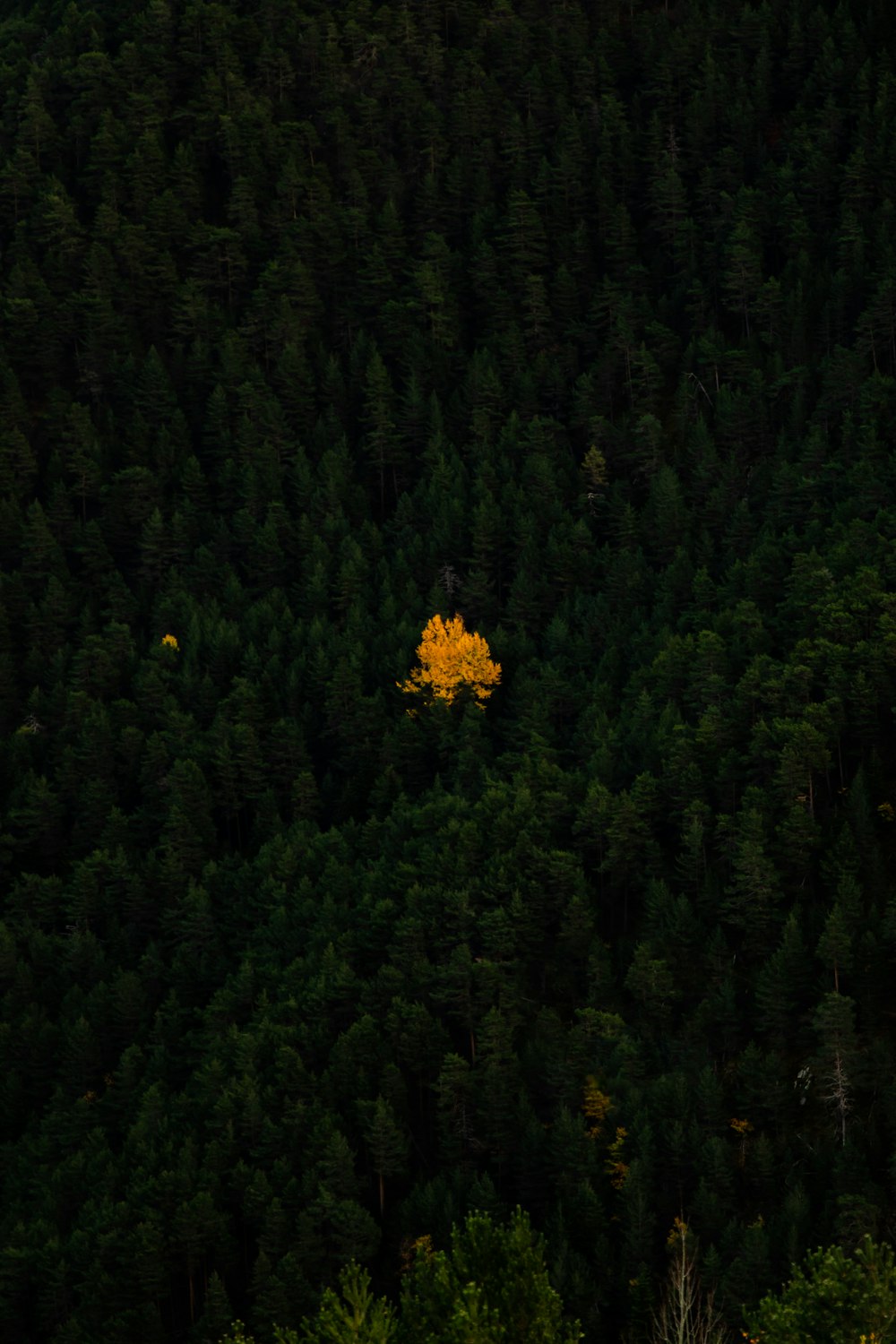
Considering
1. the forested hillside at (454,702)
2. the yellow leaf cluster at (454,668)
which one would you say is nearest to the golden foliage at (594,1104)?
the forested hillside at (454,702)

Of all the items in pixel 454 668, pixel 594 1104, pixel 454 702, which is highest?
pixel 454 668

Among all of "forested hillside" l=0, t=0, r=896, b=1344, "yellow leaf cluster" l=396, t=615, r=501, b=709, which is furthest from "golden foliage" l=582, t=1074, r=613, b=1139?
"yellow leaf cluster" l=396, t=615, r=501, b=709

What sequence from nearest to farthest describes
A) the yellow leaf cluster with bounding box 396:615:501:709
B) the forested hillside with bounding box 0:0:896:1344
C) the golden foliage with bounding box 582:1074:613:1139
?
the forested hillside with bounding box 0:0:896:1344 → the golden foliage with bounding box 582:1074:613:1139 → the yellow leaf cluster with bounding box 396:615:501:709

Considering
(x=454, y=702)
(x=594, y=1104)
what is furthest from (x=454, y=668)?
(x=594, y=1104)

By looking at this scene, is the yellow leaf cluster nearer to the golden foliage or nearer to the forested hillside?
the forested hillside

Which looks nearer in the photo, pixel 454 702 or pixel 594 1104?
pixel 594 1104

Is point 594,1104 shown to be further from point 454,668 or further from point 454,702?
point 454,668

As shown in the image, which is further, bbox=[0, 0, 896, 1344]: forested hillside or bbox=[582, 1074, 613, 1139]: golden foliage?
bbox=[582, 1074, 613, 1139]: golden foliage
